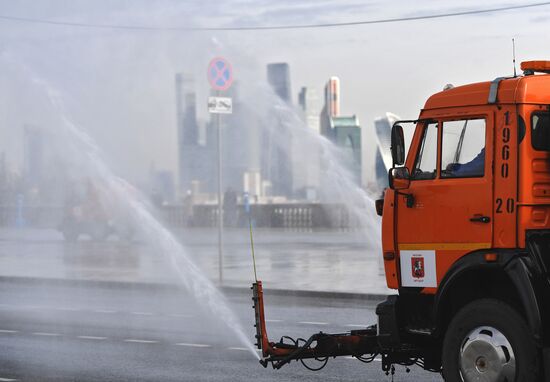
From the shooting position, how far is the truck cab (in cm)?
855

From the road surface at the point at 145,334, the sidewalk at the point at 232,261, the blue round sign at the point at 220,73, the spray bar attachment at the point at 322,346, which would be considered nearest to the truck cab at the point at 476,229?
the spray bar attachment at the point at 322,346

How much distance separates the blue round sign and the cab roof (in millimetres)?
12378

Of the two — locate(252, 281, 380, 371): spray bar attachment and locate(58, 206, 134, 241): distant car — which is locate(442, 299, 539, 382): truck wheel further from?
locate(58, 206, 134, 241): distant car

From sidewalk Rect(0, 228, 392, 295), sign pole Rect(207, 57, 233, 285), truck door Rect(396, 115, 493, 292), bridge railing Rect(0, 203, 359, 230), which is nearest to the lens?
truck door Rect(396, 115, 493, 292)

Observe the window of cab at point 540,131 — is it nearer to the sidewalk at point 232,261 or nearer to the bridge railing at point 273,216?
the sidewalk at point 232,261

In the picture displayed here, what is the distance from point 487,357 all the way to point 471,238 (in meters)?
0.96

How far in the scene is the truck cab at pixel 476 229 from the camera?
8.55 metres

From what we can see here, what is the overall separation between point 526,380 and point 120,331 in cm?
769

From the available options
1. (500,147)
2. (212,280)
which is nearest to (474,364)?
(500,147)

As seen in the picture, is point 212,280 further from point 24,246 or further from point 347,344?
point 24,246

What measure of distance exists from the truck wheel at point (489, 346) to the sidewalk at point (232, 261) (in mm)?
9695

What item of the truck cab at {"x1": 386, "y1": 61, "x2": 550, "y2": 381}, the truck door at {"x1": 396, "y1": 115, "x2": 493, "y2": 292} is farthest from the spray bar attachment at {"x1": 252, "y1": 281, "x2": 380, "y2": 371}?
the truck door at {"x1": 396, "y1": 115, "x2": 493, "y2": 292}

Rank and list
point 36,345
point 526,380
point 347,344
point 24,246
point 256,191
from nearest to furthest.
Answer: point 526,380 < point 347,344 < point 36,345 < point 24,246 < point 256,191

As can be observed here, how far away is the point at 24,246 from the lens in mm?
36531
